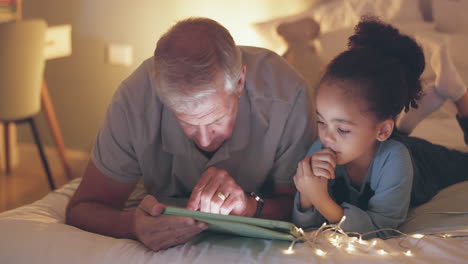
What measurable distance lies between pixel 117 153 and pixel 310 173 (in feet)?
1.65

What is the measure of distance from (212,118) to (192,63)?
0.47 feet

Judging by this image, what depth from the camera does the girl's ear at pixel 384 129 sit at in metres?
1.21

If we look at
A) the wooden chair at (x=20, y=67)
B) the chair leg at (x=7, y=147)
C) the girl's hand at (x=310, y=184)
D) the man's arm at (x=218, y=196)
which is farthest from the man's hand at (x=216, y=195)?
the chair leg at (x=7, y=147)

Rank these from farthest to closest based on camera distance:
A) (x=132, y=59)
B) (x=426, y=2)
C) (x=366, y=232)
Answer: (x=132, y=59) < (x=426, y=2) < (x=366, y=232)

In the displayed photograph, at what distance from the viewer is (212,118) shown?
1.18 m

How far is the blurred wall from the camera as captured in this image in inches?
104

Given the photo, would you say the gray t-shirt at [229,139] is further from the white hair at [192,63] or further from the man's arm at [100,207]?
the white hair at [192,63]

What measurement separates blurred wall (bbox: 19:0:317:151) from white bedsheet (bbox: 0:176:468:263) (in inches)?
62.5

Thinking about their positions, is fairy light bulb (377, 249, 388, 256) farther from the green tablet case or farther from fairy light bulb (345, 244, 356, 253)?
the green tablet case

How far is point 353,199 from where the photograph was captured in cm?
132

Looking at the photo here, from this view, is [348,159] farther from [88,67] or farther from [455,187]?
[88,67]

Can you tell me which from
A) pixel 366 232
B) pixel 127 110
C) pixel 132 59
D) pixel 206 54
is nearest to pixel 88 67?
pixel 132 59

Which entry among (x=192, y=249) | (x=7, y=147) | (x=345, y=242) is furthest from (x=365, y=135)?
(x=7, y=147)

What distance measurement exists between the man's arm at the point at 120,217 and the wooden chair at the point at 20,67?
4.10ft
